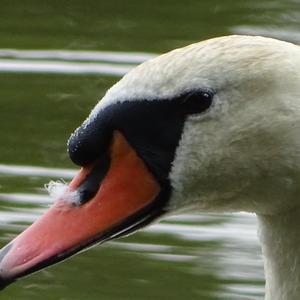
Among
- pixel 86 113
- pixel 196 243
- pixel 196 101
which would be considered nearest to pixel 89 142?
pixel 196 101

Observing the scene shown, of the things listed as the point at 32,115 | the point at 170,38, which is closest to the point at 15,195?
the point at 32,115

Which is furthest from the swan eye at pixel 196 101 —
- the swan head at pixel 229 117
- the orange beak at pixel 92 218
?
the orange beak at pixel 92 218

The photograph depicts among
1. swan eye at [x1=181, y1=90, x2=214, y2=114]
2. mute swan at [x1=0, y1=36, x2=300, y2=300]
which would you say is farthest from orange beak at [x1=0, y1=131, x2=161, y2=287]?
swan eye at [x1=181, y1=90, x2=214, y2=114]

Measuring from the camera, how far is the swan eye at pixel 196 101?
4.21m

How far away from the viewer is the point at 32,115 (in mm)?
7887

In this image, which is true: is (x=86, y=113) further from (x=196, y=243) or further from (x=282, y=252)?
(x=282, y=252)

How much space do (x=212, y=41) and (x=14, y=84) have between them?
3.97 metres

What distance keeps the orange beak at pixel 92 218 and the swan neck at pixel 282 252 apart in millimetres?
299

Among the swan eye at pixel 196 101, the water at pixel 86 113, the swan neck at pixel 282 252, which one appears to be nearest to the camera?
the swan eye at pixel 196 101

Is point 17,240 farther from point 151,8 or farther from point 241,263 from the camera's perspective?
point 151,8

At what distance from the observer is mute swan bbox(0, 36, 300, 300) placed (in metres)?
4.21

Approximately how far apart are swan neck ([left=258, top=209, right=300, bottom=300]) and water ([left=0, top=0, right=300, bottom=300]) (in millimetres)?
1730

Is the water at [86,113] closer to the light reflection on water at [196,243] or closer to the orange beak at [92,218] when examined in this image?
the light reflection on water at [196,243]

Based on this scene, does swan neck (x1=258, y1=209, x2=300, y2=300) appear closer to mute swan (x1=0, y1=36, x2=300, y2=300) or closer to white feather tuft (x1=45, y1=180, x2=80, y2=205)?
mute swan (x1=0, y1=36, x2=300, y2=300)
